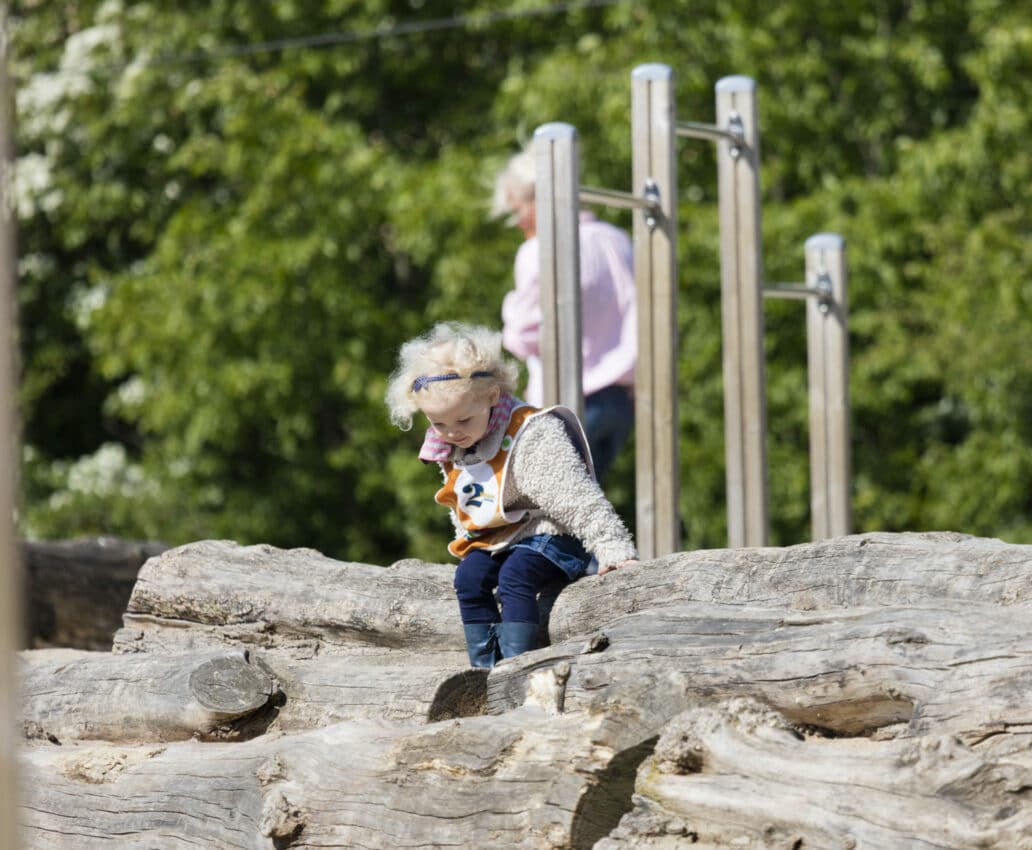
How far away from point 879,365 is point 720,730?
8299 millimetres

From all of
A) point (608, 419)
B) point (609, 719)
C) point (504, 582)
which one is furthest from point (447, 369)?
point (608, 419)

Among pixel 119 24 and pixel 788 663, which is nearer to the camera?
pixel 788 663

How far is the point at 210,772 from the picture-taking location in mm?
4059

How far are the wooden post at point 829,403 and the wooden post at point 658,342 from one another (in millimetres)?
1267

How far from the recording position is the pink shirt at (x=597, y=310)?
18.7 feet

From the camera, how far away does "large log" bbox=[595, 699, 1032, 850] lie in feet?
9.70

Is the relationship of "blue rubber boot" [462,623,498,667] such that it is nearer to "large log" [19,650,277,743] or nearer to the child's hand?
the child's hand

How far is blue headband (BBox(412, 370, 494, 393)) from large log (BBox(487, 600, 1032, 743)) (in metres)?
0.76

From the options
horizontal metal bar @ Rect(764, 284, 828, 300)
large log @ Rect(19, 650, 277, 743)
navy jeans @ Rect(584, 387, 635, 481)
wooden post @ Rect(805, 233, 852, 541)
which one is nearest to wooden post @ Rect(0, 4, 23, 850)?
large log @ Rect(19, 650, 277, 743)

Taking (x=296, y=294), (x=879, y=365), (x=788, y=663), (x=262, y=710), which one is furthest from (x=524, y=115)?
(x=788, y=663)

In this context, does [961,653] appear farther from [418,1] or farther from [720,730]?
[418,1]

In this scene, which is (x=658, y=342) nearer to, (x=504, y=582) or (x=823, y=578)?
(x=504, y=582)

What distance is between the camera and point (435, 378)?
4.17 meters

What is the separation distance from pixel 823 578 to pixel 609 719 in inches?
24.8
